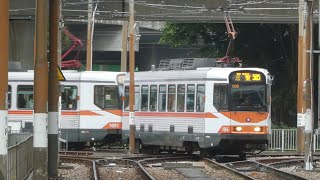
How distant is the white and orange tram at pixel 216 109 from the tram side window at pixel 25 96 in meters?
6.55

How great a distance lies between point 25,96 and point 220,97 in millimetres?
9771

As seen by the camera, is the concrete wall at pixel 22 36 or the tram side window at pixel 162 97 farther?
the concrete wall at pixel 22 36

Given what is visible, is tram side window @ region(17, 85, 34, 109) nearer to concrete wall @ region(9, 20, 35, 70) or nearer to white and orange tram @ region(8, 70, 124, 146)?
white and orange tram @ region(8, 70, 124, 146)

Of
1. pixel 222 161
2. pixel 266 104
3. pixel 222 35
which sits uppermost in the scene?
pixel 222 35

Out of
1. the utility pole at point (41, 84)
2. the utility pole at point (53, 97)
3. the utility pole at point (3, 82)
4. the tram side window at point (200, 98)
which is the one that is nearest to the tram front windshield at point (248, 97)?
the tram side window at point (200, 98)

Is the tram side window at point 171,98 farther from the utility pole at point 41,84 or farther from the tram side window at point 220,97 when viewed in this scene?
the utility pole at point 41,84

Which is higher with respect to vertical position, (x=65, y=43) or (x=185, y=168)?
(x=65, y=43)

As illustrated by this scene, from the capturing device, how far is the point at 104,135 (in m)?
32.9

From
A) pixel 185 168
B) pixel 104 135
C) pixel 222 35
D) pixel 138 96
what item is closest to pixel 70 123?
pixel 104 135

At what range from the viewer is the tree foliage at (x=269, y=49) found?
42594 mm

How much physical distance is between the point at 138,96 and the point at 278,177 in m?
10.6

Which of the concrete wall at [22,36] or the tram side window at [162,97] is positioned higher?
the concrete wall at [22,36]

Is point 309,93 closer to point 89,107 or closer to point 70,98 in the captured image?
point 89,107

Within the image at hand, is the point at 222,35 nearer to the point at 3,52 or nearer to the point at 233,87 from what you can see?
the point at 233,87
